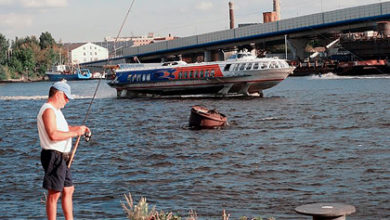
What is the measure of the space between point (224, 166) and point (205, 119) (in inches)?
379

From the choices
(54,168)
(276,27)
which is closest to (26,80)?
(276,27)

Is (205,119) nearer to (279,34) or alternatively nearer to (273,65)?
(273,65)

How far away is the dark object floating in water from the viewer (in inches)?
1114

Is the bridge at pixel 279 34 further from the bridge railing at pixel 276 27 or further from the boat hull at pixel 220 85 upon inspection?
the boat hull at pixel 220 85

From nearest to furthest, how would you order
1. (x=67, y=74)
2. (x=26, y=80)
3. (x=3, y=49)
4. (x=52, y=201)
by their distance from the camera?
(x=52, y=201) < (x=67, y=74) < (x=26, y=80) < (x=3, y=49)

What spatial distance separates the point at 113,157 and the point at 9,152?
14.8 feet

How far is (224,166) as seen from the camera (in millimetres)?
Result: 18703

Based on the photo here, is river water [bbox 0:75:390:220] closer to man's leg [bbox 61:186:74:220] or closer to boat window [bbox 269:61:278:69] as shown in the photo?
man's leg [bbox 61:186:74:220]

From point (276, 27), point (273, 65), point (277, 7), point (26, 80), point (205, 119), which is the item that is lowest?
point (26, 80)

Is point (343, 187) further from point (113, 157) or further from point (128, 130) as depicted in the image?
point (128, 130)

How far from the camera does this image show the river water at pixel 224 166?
13.8 meters

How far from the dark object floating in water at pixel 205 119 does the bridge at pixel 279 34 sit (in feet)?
A: 229

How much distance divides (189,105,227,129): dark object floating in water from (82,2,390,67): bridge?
2751 inches

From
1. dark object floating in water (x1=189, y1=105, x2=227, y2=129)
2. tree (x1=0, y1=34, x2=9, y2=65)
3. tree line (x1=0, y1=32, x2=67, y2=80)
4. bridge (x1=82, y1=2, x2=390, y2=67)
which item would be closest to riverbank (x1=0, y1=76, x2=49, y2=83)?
tree line (x1=0, y1=32, x2=67, y2=80)
